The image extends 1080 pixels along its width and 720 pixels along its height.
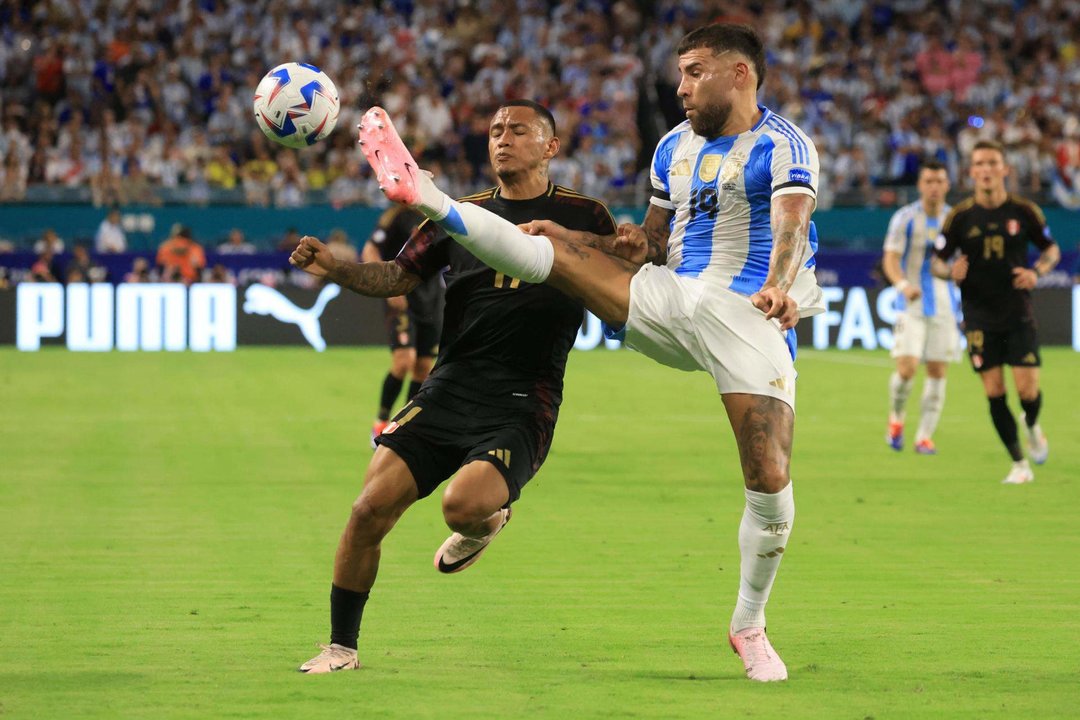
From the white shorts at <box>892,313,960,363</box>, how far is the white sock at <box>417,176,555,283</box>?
29.9 feet

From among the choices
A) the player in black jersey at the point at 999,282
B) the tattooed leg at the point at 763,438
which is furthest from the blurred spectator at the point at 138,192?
the tattooed leg at the point at 763,438

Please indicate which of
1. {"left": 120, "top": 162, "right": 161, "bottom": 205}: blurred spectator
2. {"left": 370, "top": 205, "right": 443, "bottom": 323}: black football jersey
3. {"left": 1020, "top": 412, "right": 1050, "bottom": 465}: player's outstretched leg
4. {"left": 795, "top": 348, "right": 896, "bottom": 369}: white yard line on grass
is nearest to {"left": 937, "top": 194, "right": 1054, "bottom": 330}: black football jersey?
{"left": 1020, "top": 412, "right": 1050, "bottom": 465}: player's outstretched leg

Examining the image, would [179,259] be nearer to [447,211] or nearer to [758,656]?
[447,211]

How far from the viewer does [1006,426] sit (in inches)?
468

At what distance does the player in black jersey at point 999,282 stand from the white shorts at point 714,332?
259 inches

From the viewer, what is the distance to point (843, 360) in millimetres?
23797

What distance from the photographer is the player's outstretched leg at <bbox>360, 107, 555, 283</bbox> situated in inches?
208

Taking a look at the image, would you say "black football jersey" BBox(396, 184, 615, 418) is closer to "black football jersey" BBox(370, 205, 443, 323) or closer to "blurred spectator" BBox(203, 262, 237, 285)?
"black football jersey" BBox(370, 205, 443, 323)

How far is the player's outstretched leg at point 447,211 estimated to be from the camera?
5.29 m

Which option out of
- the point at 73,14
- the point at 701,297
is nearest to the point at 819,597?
the point at 701,297

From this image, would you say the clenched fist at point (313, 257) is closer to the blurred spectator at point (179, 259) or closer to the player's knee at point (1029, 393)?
the player's knee at point (1029, 393)

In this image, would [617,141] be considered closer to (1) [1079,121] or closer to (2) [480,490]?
(1) [1079,121]

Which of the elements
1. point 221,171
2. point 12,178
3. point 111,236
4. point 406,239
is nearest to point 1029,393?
point 406,239

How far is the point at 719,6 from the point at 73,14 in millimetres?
12706
